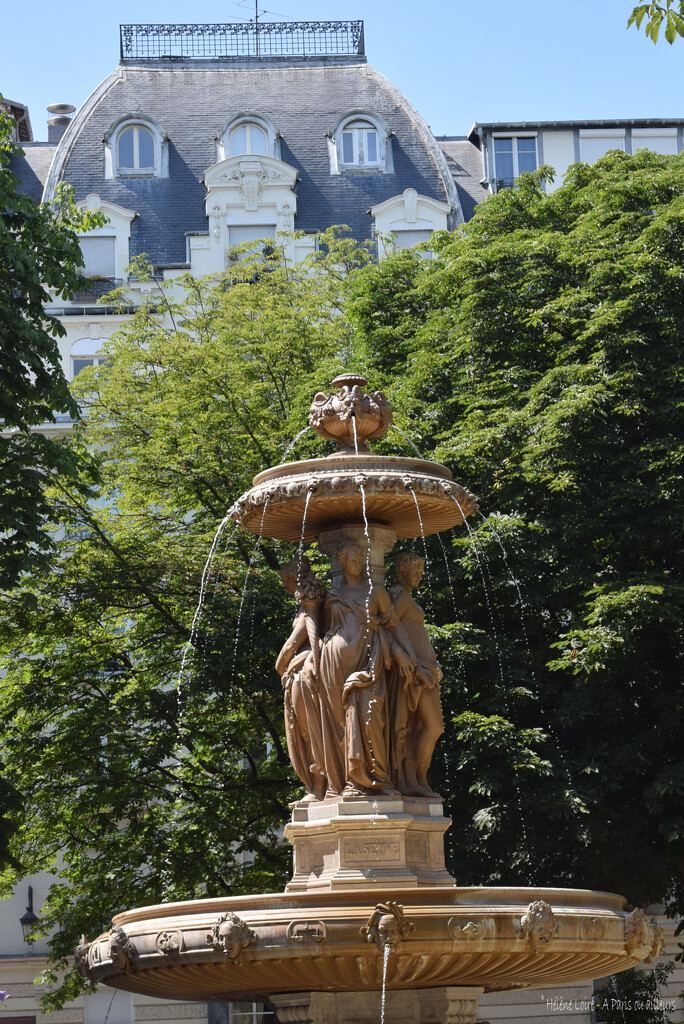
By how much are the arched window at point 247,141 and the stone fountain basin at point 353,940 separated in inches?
1238

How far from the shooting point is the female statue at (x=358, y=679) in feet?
35.2

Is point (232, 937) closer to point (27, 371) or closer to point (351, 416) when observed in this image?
point (351, 416)

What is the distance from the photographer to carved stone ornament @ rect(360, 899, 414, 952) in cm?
864

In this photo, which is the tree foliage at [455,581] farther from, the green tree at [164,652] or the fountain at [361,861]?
the fountain at [361,861]

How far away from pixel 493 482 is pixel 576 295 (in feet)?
9.91

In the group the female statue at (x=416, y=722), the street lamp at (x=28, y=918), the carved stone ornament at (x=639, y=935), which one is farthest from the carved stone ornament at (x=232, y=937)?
the street lamp at (x=28, y=918)

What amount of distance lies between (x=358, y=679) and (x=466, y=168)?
31681mm

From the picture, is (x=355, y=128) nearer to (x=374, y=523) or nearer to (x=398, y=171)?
(x=398, y=171)

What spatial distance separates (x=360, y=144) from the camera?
39.5 meters

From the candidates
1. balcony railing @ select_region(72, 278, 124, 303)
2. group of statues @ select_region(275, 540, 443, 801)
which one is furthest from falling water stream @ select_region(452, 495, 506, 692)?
balcony railing @ select_region(72, 278, 124, 303)

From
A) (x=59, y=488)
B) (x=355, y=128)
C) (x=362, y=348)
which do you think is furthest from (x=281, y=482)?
(x=355, y=128)

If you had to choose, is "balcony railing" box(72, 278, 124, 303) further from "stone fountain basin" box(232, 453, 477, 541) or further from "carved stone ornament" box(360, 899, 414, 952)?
"carved stone ornament" box(360, 899, 414, 952)

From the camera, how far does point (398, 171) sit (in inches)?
1538

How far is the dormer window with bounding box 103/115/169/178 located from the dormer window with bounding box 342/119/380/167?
15.5 ft
